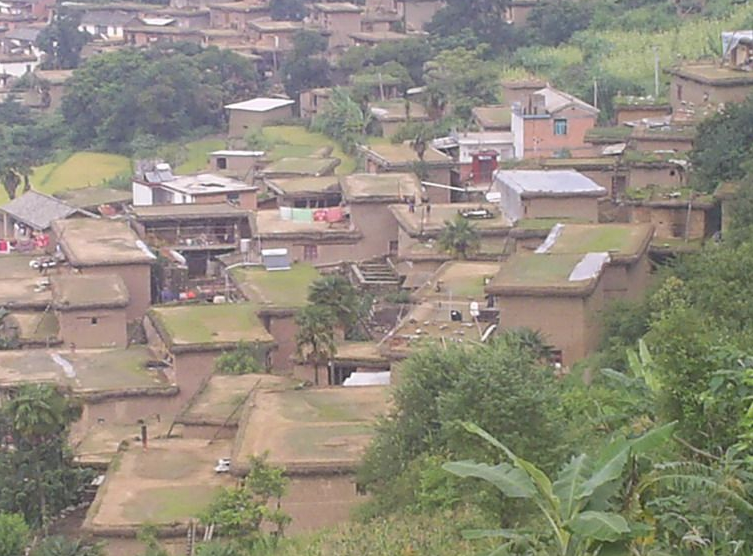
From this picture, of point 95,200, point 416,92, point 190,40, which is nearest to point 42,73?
point 190,40

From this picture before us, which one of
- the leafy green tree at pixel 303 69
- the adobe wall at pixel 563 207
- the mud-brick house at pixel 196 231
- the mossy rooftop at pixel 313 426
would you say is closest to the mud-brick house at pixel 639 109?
the adobe wall at pixel 563 207

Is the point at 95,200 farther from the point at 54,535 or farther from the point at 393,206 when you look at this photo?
the point at 54,535

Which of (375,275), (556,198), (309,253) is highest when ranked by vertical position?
(556,198)

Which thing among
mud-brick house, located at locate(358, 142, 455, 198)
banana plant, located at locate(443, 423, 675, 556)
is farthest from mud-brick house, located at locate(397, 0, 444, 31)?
banana plant, located at locate(443, 423, 675, 556)

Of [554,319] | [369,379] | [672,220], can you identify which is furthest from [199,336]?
[672,220]

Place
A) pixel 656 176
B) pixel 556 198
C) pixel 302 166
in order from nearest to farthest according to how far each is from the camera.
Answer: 1. pixel 556 198
2. pixel 656 176
3. pixel 302 166

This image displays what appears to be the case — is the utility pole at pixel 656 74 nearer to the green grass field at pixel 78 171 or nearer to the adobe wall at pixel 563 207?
the adobe wall at pixel 563 207

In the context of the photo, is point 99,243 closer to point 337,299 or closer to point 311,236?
point 311,236
